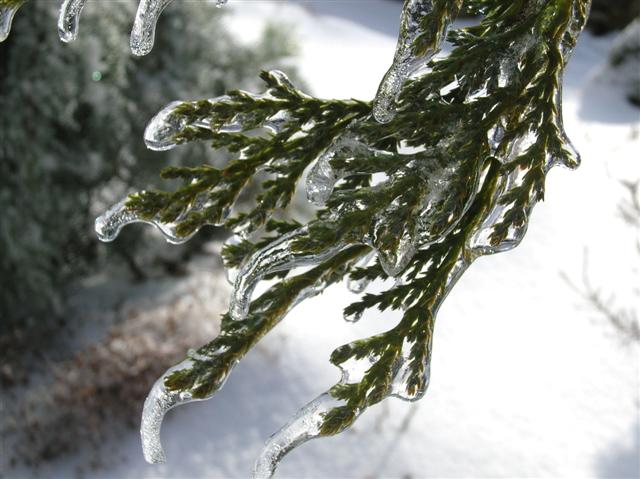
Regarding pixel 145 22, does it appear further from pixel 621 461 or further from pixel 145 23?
pixel 621 461

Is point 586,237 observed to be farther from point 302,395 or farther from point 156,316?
point 156,316

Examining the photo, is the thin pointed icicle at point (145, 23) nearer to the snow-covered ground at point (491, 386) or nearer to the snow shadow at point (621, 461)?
the snow-covered ground at point (491, 386)

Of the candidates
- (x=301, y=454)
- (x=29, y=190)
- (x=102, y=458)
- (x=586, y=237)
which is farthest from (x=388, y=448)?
(x=29, y=190)

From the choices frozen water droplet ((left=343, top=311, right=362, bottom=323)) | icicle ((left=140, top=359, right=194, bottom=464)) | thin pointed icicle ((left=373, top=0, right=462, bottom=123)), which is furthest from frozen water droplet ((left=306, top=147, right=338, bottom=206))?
icicle ((left=140, top=359, right=194, bottom=464))

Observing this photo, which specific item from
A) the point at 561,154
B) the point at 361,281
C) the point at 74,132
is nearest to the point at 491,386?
the point at 74,132

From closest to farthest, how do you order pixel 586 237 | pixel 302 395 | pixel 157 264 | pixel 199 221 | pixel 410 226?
pixel 410 226 < pixel 199 221 < pixel 302 395 < pixel 586 237 < pixel 157 264

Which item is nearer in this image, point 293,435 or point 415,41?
point 415,41

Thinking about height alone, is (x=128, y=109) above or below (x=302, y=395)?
above
